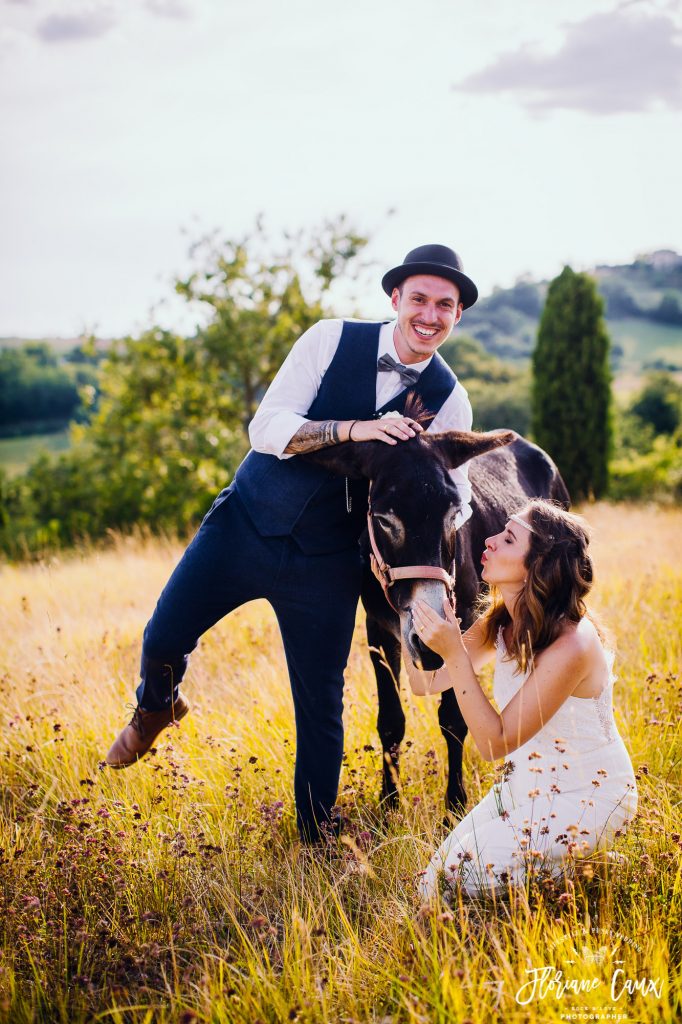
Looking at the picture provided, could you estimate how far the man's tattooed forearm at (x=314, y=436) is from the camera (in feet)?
9.55

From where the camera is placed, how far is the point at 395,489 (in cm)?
278

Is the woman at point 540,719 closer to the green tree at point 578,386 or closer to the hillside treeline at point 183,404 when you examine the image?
the hillside treeline at point 183,404

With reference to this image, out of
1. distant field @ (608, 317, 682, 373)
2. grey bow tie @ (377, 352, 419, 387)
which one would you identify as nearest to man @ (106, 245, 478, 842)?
grey bow tie @ (377, 352, 419, 387)

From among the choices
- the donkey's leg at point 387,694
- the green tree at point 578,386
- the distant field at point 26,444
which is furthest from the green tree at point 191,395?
the distant field at point 26,444

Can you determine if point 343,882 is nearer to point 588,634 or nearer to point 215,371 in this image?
point 588,634

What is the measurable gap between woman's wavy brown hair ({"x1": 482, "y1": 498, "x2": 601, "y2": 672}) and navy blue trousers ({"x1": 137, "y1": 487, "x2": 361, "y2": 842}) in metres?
0.79

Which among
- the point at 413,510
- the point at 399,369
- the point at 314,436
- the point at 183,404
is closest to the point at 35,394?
the point at 183,404

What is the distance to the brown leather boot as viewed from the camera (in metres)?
3.48

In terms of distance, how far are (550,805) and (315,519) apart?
57.1 inches

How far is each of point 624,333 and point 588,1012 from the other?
258 ft

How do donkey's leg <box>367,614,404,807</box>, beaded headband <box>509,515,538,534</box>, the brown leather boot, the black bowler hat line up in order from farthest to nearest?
1. donkey's leg <box>367,614,404,807</box>
2. the brown leather boot
3. the black bowler hat
4. beaded headband <box>509,515,538,534</box>

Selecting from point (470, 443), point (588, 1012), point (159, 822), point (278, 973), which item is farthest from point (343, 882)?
point (470, 443)

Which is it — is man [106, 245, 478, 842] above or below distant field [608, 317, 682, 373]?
below

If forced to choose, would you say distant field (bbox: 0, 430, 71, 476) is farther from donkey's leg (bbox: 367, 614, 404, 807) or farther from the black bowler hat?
the black bowler hat
